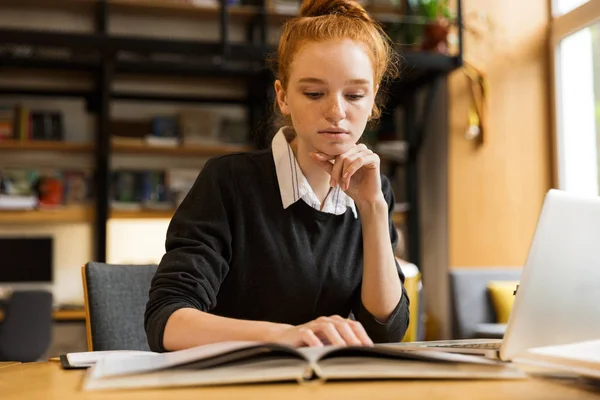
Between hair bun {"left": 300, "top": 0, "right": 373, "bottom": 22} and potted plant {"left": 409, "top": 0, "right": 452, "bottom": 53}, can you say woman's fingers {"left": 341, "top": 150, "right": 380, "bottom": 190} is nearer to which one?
hair bun {"left": 300, "top": 0, "right": 373, "bottom": 22}

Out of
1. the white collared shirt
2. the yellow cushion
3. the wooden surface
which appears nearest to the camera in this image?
the white collared shirt

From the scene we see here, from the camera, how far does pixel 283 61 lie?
1.39 metres

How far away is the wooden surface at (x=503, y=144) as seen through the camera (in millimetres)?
4707

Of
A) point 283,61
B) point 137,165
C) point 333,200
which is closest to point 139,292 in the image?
point 333,200

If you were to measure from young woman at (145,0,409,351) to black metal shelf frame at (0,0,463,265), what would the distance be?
2.71m

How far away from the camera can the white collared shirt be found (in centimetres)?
136

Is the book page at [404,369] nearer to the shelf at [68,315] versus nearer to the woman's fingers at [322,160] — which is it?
the woman's fingers at [322,160]

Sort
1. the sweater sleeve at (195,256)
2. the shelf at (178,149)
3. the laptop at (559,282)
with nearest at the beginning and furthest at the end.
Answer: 1. the laptop at (559,282)
2. the sweater sleeve at (195,256)
3. the shelf at (178,149)

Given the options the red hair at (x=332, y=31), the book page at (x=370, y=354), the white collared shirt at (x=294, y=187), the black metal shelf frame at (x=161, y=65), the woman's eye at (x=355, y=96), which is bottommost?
the book page at (x=370, y=354)

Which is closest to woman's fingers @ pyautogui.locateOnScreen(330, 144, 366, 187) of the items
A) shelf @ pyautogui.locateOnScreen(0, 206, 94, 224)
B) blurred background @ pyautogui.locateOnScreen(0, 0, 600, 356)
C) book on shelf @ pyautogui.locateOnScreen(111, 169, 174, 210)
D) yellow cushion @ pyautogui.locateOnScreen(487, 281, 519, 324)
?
yellow cushion @ pyautogui.locateOnScreen(487, 281, 519, 324)

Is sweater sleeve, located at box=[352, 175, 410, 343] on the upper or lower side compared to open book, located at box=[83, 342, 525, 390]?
lower

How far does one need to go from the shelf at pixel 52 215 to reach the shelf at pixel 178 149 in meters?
0.44

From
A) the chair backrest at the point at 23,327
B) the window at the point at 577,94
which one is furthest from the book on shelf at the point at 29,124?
the window at the point at 577,94

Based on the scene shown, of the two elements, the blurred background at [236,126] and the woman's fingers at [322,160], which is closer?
the woman's fingers at [322,160]
